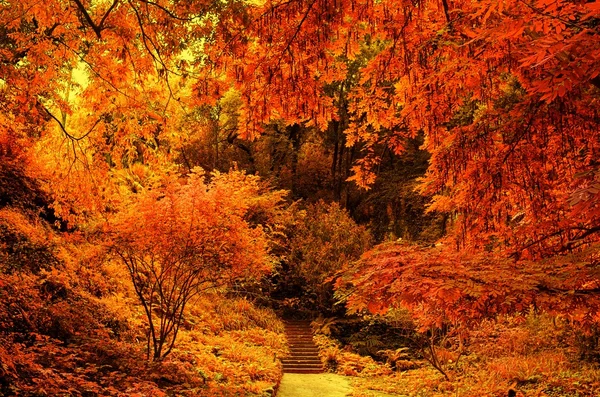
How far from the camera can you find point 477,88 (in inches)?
187

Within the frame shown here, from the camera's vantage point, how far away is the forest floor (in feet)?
33.4

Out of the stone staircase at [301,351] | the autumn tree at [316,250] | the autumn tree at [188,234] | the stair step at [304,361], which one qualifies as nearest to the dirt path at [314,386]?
the stone staircase at [301,351]

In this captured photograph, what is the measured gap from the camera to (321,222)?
1684 cm

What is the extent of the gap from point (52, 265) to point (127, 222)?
2.38 m

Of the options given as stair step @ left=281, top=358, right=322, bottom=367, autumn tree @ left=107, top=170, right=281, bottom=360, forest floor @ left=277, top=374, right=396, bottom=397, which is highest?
autumn tree @ left=107, top=170, right=281, bottom=360

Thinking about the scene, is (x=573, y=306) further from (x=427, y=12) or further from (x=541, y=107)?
(x=427, y=12)

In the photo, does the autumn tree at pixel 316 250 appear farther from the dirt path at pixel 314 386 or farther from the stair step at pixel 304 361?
the dirt path at pixel 314 386

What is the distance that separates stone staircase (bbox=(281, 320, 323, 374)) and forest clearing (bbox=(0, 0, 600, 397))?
142mm

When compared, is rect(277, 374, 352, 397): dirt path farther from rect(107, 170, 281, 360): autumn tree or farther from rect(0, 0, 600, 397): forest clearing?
rect(107, 170, 281, 360): autumn tree

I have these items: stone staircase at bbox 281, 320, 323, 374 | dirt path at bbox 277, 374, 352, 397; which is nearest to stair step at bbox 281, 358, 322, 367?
stone staircase at bbox 281, 320, 323, 374

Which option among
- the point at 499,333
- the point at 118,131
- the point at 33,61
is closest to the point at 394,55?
the point at 118,131

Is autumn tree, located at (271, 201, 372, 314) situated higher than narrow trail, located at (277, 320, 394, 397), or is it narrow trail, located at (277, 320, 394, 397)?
autumn tree, located at (271, 201, 372, 314)

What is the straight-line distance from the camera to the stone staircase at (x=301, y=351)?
12609 millimetres

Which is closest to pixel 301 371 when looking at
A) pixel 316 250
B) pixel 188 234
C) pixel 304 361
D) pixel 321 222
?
pixel 304 361
